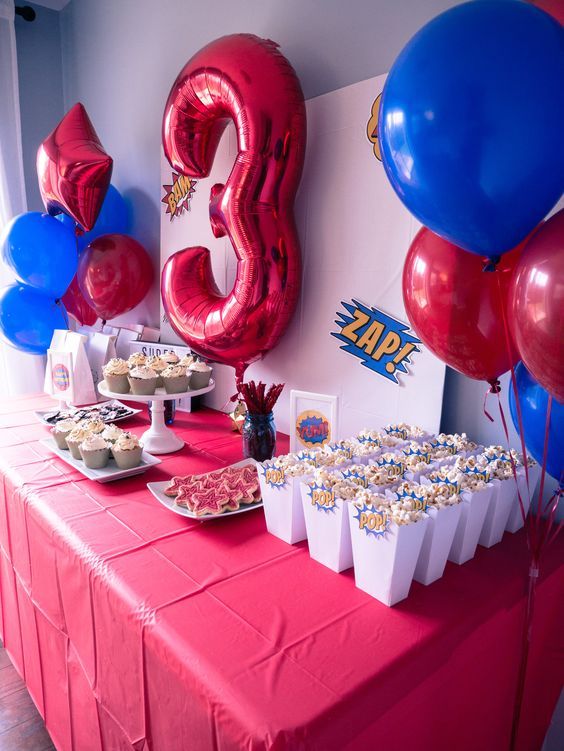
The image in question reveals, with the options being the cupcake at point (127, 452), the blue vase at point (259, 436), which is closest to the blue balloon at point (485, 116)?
Answer: the blue vase at point (259, 436)

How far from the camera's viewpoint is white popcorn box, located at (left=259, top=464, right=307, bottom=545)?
2.71 ft

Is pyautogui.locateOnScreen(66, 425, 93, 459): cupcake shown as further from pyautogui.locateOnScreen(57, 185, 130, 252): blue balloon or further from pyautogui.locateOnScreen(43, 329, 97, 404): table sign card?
pyautogui.locateOnScreen(57, 185, 130, 252): blue balloon

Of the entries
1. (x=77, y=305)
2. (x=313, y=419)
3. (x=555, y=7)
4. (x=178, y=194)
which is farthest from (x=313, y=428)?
(x=77, y=305)

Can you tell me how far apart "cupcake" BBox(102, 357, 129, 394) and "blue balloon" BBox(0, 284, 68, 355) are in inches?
31.7

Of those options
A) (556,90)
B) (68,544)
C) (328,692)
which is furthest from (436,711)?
(556,90)

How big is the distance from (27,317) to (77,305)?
0.94 feet

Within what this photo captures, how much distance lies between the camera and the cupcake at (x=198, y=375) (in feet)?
4.54

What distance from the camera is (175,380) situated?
132 centimetres

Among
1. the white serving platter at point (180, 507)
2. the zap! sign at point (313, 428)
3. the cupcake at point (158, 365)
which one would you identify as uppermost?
the cupcake at point (158, 365)

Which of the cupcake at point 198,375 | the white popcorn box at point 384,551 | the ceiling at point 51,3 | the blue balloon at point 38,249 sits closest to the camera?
the white popcorn box at point 384,551

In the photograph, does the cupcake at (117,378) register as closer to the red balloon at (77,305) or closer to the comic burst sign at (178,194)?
the comic burst sign at (178,194)

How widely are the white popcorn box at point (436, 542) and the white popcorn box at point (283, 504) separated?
0.67ft

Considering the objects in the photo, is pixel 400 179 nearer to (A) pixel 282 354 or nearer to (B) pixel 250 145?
(B) pixel 250 145

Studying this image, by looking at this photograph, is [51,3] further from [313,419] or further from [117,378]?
[313,419]
